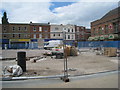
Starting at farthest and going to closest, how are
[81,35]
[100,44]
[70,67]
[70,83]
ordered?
[100,44] < [81,35] < [70,67] < [70,83]

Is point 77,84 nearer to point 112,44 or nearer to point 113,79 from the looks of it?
point 113,79

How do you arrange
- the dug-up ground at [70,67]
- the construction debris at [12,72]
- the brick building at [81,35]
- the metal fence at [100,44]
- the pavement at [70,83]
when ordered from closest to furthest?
the pavement at [70,83] → the construction debris at [12,72] → the dug-up ground at [70,67] → the brick building at [81,35] → the metal fence at [100,44]

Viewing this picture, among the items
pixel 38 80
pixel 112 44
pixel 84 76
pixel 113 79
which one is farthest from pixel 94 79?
pixel 112 44

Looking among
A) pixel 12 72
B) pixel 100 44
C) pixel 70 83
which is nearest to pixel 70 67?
pixel 70 83

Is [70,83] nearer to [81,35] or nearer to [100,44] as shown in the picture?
[81,35]

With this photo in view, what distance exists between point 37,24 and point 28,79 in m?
43.8

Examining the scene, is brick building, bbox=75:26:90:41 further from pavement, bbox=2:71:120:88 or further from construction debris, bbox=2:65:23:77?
construction debris, bbox=2:65:23:77

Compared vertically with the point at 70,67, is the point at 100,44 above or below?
above

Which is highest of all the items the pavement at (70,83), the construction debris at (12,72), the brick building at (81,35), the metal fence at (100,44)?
the brick building at (81,35)

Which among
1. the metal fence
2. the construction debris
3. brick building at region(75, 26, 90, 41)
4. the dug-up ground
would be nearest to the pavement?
the construction debris

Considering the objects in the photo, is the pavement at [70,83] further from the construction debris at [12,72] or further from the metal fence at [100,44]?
the metal fence at [100,44]

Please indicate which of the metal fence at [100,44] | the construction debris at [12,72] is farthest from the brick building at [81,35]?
the metal fence at [100,44]

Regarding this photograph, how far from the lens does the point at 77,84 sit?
12.9 ft

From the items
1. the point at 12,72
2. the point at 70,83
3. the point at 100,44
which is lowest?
the point at 70,83
